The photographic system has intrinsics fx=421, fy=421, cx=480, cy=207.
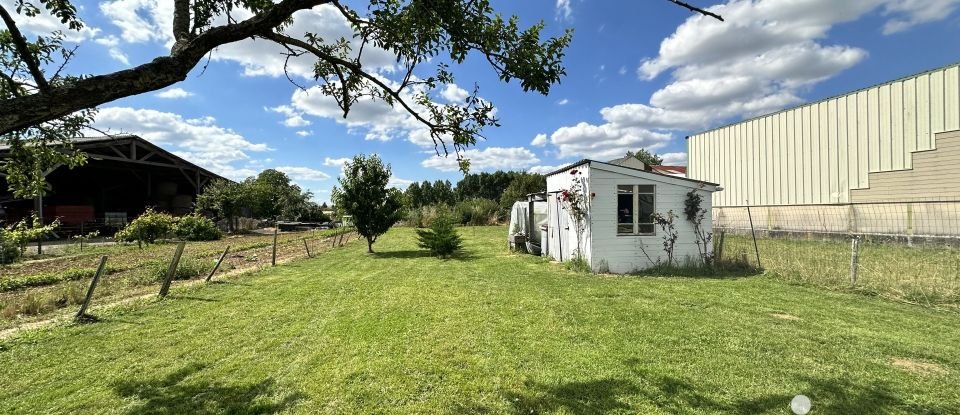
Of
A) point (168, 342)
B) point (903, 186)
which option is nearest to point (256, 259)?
point (168, 342)

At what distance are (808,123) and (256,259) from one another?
80.1 feet

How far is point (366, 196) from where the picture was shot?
51.7 ft

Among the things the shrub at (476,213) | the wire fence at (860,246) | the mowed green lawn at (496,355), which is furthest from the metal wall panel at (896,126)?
the shrub at (476,213)

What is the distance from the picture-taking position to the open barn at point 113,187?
23.1 meters

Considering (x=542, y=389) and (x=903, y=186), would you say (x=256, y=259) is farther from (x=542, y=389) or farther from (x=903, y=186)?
(x=903, y=186)

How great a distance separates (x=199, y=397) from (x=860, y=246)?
18302mm

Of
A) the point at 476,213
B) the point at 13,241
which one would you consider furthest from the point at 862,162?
the point at 13,241

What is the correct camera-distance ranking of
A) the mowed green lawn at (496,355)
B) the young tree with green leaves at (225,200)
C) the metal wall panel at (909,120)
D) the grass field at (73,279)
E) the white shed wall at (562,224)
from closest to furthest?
1. the mowed green lawn at (496,355)
2. the grass field at (73,279)
3. the white shed wall at (562,224)
4. the metal wall panel at (909,120)
5. the young tree with green leaves at (225,200)

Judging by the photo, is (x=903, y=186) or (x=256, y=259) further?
(x=903, y=186)

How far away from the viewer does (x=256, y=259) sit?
13.6m

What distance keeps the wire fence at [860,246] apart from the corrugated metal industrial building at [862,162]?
64 millimetres

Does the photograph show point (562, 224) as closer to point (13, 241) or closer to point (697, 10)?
point (697, 10)

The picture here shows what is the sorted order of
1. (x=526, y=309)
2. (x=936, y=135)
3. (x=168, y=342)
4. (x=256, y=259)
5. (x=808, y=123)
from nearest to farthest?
(x=168, y=342)
(x=526, y=309)
(x=256, y=259)
(x=936, y=135)
(x=808, y=123)

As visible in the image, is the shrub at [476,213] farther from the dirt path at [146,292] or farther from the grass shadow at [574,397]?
the grass shadow at [574,397]
